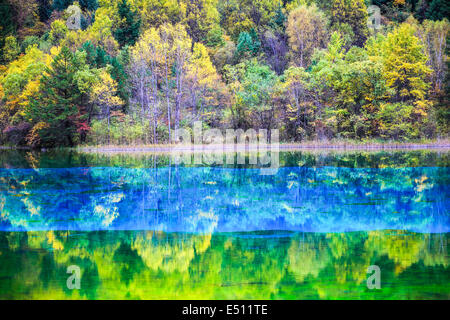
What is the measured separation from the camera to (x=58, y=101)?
41969mm

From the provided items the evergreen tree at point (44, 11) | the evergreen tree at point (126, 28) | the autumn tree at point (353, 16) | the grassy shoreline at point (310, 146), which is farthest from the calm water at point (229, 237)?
the evergreen tree at point (44, 11)

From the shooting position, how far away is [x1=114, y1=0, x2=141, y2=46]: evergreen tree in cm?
5781

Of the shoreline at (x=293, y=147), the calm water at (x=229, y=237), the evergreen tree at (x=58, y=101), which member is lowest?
the calm water at (x=229, y=237)

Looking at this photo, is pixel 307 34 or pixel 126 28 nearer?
pixel 307 34

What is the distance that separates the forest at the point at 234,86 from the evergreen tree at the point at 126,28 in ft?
0.41

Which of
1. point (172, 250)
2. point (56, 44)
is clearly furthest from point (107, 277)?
point (56, 44)

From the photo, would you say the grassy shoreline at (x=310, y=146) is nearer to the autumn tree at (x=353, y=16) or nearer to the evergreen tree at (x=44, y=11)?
the autumn tree at (x=353, y=16)

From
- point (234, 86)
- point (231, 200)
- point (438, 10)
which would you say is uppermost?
point (438, 10)

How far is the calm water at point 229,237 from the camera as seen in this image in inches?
281

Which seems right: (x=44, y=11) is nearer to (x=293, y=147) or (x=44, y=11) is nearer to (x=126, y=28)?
(x=126, y=28)

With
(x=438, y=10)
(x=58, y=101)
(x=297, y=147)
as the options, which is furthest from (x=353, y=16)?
(x=58, y=101)

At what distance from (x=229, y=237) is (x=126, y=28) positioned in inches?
2061

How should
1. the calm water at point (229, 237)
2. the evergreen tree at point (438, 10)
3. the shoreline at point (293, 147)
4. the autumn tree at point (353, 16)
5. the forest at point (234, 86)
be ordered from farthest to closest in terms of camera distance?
the autumn tree at point (353, 16)
the evergreen tree at point (438, 10)
the forest at point (234, 86)
the shoreline at point (293, 147)
the calm water at point (229, 237)

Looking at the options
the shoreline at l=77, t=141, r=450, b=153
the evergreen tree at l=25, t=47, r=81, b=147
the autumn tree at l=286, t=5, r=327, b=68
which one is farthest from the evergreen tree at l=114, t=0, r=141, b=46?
the shoreline at l=77, t=141, r=450, b=153
